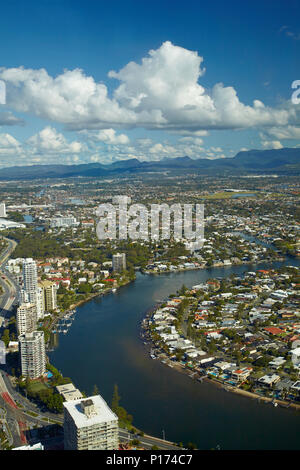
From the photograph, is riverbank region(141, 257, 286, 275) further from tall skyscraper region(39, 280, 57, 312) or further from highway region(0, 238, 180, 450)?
highway region(0, 238, 180, 450)

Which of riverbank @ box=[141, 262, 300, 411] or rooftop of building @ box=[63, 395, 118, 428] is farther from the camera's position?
riverbank @ box=[141, 262, 300, 411]

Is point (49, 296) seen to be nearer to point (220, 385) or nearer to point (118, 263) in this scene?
point (118, 263)

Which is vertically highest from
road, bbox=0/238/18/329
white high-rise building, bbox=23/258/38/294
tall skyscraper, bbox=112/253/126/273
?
white high-rise building, bbox=23/258/38/294

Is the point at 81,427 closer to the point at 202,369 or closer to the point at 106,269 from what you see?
the point at 202,369

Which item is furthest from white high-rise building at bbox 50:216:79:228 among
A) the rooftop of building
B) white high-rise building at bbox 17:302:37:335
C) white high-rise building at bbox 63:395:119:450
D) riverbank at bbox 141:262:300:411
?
white high-rise building at bbox 63:395:119:450
